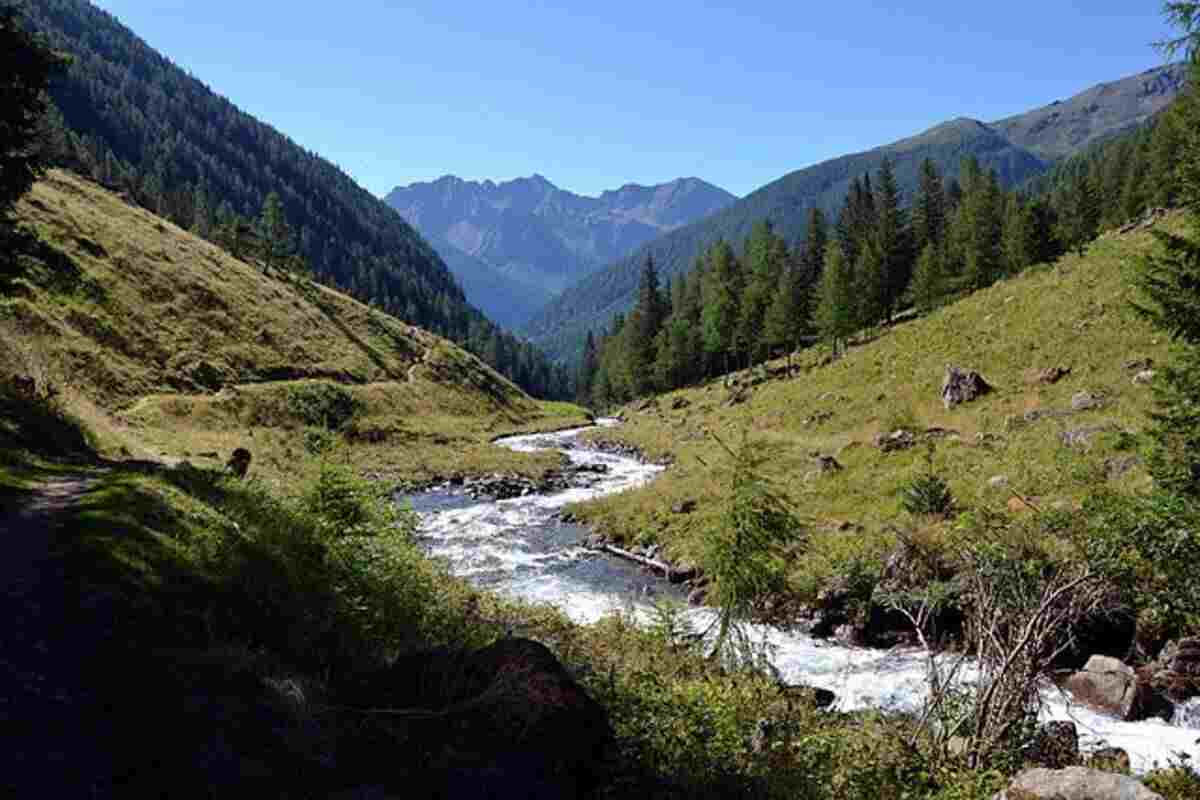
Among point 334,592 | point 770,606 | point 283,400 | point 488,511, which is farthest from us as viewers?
point 283,400

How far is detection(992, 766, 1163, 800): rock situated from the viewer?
826 cm

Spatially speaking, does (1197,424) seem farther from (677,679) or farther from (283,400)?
(283,400)

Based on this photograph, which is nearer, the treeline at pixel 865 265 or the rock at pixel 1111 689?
the rock at pixel 1111 689

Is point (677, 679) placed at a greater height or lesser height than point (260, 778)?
lesser

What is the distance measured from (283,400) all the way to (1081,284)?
200 feet

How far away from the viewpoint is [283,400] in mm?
58469

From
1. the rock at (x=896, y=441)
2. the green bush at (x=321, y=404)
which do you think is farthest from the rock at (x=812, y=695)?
the green bush at (x=321, y=404)

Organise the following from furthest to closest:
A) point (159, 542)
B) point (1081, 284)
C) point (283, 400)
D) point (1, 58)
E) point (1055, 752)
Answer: point (283, 400), point (1081, 284), point (1, 58), point (1055, 752), point (159, 542)

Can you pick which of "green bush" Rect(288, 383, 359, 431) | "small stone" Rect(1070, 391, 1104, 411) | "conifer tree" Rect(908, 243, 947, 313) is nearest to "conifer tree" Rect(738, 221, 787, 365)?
"conifer tree" Rect(908, 243, 947, 313)

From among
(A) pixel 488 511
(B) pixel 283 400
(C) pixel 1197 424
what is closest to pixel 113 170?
(B) pixel 283 400

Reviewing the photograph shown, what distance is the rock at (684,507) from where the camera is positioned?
34375 millimetres

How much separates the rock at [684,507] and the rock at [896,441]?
9623 mm

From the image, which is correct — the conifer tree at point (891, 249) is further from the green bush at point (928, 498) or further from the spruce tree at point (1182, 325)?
the spruce tree at point (1182, 325)

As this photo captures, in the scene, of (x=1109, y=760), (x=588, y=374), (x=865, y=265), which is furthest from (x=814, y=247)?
(x=1109, y=760)
